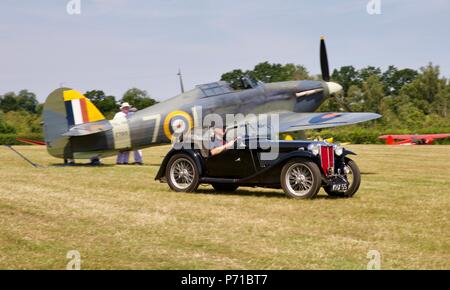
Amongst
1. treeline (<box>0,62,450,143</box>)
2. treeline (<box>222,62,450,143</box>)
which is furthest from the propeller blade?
treeline (<box>222,62,450,143</box>)

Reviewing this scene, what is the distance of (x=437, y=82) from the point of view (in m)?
83.4

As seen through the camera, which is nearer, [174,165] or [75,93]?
[174,165]

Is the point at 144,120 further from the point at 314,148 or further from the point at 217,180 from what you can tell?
the point at 314,148

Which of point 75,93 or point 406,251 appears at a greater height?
point 75,93

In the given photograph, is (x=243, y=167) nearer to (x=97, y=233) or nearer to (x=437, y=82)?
(x=97, y=233)

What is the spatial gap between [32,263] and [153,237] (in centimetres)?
166

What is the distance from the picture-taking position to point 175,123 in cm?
1822

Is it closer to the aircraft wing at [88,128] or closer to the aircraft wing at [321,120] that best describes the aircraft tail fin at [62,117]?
the aircraft wing at [88,128]

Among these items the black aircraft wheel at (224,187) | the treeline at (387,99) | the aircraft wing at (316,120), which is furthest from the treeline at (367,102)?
the black aircraft wheel at (224,187)

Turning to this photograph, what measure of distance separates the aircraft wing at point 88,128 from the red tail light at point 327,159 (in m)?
9.05

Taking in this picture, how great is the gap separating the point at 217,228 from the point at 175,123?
10.7 m

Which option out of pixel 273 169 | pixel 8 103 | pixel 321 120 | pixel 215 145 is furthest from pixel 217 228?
pixel 8 103

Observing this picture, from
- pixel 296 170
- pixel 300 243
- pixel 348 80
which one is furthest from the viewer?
pixel 348 80
